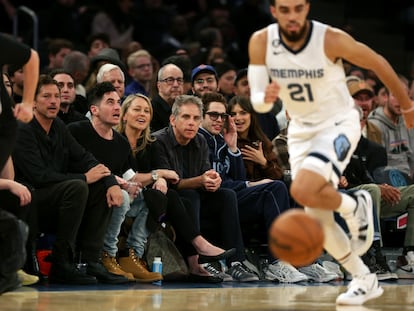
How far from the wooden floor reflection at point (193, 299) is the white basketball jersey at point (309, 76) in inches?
53.9

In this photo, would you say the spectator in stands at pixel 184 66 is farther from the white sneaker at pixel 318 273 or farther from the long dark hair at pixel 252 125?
the white sneaker at pixel 318 273

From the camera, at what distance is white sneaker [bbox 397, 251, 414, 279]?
10.9m

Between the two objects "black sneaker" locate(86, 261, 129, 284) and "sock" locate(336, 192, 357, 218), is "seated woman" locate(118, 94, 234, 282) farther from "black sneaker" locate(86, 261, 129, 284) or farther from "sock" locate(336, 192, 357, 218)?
"sock" locate(336, 192, 357, 218)

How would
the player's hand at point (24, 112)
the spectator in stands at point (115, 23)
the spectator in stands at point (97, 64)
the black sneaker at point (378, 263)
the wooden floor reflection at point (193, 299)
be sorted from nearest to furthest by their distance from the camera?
the player's hand at point (24, 112), the wooden floor reflection at point (193, 299), the black sneaker at point (378, 263), the spectator in stands at point (97, 64), the spectator in stands at point (115, 23)

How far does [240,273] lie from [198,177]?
943 mm

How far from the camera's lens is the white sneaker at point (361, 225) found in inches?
306

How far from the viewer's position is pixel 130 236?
9695 millimetres

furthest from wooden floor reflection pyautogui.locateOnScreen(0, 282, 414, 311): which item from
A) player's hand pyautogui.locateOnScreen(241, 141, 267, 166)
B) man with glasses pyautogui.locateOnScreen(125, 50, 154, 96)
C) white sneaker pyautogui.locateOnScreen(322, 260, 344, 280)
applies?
man with glasses pyautogui.locateOnScreen(125, 50, 154, 96)

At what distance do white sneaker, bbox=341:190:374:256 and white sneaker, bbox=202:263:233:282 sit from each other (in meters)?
2.20

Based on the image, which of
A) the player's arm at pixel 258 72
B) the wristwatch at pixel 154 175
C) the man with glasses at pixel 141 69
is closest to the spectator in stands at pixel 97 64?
the man with glasses at pixel 141 69

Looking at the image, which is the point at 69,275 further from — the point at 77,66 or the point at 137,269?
the point at 77,66

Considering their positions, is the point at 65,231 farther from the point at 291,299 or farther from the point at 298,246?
the point at 298,246

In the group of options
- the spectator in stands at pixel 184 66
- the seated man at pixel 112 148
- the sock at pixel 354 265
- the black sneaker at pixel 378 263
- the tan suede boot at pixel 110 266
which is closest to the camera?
the sock at pixel 354 265

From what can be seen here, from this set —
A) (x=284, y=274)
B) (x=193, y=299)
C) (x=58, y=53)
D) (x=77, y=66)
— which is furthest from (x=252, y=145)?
(x=58, y=53)
